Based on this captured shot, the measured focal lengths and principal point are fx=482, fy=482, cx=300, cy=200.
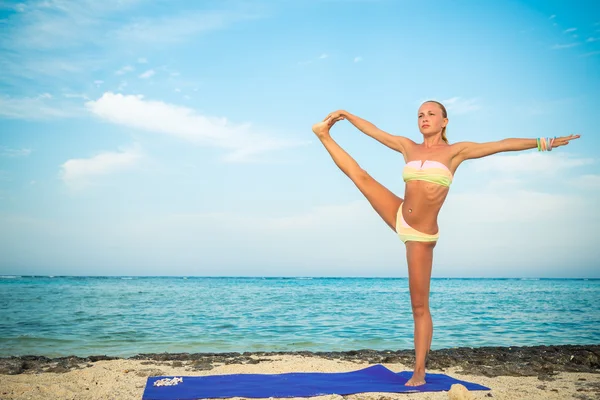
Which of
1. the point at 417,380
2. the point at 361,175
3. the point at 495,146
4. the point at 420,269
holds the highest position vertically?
the point at 495,146

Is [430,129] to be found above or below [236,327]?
above

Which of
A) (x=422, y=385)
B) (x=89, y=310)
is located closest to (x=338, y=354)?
(x=422, y=385)

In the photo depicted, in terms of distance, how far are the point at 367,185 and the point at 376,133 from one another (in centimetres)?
59

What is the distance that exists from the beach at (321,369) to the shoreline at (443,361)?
0.01 metres

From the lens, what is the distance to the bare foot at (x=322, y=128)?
18.2 feet

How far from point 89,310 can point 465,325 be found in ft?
41.0

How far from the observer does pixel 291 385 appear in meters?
5.05

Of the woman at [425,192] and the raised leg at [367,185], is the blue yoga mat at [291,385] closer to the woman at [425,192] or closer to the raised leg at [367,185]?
the woman at [425,192]

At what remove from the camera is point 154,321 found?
13828 millimetres

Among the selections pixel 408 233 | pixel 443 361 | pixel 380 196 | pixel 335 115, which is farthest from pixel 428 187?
pixel 443 361

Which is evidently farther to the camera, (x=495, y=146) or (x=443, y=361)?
(x=443, y=361)

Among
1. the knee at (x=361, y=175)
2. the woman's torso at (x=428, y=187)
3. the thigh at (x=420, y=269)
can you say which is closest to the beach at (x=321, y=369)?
the thigh at (x=420, y=269)

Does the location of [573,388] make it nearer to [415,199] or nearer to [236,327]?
[415,199]

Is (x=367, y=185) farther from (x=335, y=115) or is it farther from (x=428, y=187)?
(x=335, y=115)
